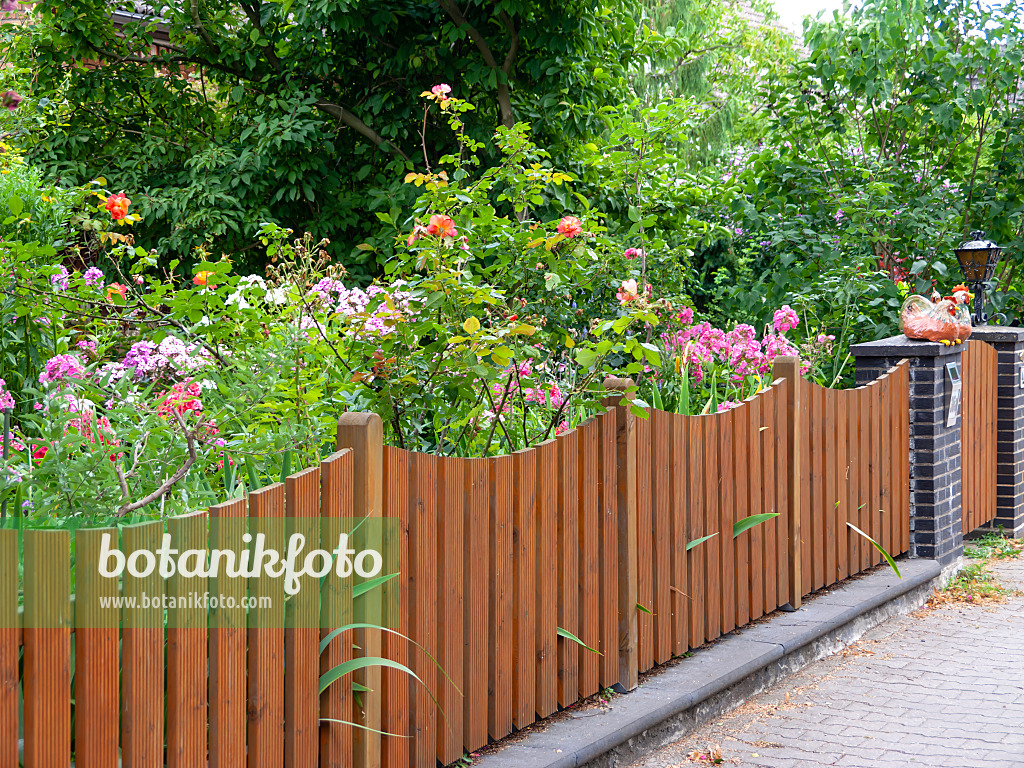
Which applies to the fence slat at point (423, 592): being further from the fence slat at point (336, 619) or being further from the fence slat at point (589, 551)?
the fence slat at point (589, 551)

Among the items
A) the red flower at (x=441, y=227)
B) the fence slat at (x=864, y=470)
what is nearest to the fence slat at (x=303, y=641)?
the red flower at (x=441, y=227)

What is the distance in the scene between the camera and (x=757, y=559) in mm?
5016

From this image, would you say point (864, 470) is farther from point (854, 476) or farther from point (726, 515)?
point (726, 515)

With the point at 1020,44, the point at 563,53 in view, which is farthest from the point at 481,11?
the point at 1020,44

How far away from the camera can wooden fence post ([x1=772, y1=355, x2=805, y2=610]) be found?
517 centimetres

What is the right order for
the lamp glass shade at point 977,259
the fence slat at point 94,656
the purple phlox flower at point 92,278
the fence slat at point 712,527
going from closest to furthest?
the fence slat at point 94,656
the fence slat at point 712,527
the purple phlox flower at point 92,278
the lamp glass shade at point 977,259

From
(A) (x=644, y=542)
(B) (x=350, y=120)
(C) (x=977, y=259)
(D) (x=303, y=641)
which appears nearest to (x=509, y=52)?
(B) (x=350, y=120)

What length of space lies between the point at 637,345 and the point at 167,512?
1.63m

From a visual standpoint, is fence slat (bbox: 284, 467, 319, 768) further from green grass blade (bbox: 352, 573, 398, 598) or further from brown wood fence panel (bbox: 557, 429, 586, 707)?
brown wood fence panel (bbox: 557, 429, 586, 707)

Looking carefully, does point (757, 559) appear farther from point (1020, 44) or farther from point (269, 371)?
point (1020, 44)
